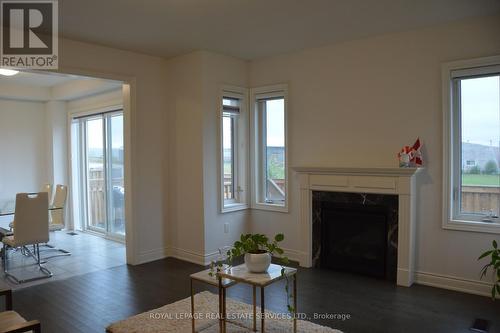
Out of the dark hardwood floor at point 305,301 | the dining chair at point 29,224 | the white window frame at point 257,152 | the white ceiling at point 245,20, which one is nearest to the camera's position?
the dark hardwood floor at point 305,301

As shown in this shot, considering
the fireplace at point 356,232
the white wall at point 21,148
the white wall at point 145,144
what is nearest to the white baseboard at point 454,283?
the fireplace at point 356,232

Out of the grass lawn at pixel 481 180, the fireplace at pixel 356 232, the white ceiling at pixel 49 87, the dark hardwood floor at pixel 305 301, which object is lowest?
the dark hardwood floor at pixel 305 301

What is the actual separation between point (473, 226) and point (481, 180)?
0.47 m

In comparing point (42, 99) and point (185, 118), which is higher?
point (42, 99)

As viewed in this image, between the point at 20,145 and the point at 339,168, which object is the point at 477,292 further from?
the point at 20,145

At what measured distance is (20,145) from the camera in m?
7.25

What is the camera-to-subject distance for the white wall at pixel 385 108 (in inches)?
155

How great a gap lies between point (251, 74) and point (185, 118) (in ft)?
3.77

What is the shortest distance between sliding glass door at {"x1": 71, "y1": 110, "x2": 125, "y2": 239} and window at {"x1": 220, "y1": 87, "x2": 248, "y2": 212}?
2012 mm

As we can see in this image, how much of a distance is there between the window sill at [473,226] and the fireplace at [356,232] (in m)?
0.52

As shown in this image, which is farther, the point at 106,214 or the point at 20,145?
the point at 20,145

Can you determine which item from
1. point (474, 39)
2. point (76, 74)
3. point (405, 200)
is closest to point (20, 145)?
point (76, 74)

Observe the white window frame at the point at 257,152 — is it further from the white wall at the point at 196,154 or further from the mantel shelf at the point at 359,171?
the mantel shelf at the point at 359,171

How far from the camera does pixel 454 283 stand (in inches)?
156
